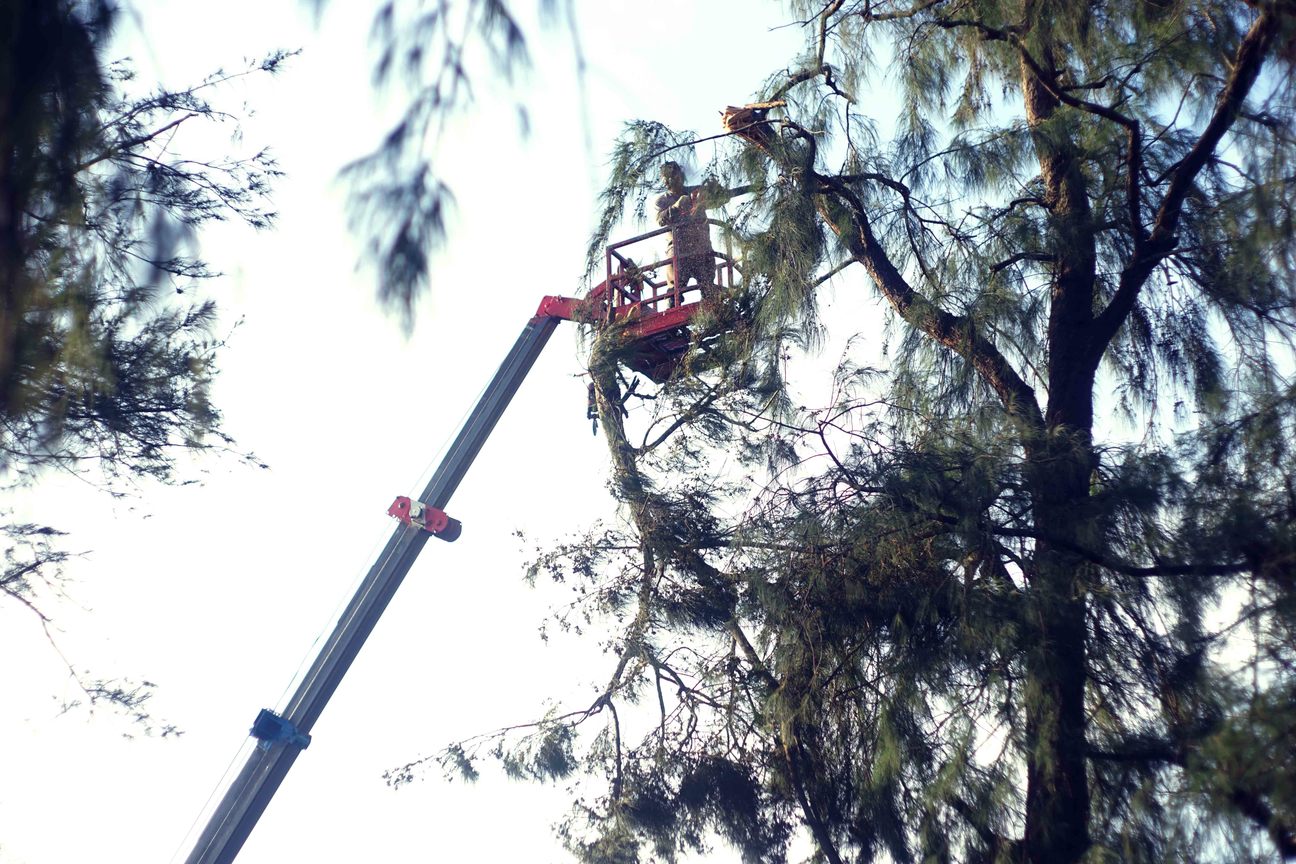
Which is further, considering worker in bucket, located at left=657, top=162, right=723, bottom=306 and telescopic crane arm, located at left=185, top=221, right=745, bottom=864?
telescopic crane arm, located at left=185, top=221, right=745, bottom=864

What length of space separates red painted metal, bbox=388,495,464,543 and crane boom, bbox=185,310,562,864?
0.08 ft

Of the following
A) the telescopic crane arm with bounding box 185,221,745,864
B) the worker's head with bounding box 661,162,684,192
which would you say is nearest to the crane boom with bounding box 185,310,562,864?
the telescopic crane arm with bounding box 185,221,745,864

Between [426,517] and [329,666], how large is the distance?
120 cm

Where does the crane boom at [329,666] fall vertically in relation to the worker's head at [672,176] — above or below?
below

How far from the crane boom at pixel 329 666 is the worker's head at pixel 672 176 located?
3650mm

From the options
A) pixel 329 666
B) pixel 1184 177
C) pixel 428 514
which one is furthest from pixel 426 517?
pixel 1184 177

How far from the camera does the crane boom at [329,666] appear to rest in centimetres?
824

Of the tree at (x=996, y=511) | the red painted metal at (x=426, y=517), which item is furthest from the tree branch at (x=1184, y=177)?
the red painted metal at (x=426, y=517)

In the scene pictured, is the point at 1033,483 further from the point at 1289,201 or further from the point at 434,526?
the point at 434,526

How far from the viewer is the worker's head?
6215mm

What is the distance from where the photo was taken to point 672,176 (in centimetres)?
625

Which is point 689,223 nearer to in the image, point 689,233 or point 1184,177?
point 689,233

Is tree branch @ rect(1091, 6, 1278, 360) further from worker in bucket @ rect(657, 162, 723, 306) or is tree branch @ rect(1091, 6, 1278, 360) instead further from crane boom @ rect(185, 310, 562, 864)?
crane boom @ rect(185, 310, 562, 864)

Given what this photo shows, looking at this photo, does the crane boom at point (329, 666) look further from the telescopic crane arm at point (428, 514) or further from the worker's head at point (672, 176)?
the worker's head at point (672, 176)
